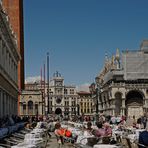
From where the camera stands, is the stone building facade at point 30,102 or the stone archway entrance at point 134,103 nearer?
the stone archway entrance at point 134,103

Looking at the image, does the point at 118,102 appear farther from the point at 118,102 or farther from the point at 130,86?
the point at 130,86

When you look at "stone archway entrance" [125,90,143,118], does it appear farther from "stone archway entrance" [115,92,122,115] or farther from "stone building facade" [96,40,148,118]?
"stone archway entrance" [115,92,122,115]

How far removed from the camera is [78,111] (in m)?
185

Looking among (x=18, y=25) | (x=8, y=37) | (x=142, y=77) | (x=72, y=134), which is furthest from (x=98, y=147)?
(x=142, y=77)

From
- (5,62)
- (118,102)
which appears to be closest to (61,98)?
(118,102)

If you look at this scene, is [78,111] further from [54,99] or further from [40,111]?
[40,111]

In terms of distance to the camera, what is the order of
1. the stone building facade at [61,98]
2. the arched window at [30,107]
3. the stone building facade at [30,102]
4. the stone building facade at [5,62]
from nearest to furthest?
the stone building facade at [5,62] < the stone building facade at [30,102] < the arched window at [30,107] < the stone building facade at [61,98]

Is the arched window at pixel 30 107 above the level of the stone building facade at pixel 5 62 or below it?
below

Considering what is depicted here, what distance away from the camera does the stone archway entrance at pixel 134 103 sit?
8969 centimetres

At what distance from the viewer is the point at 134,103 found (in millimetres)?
90688

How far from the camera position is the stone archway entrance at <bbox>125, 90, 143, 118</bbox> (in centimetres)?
8969

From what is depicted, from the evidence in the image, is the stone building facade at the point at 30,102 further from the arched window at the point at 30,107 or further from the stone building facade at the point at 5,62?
the stone building facade at the point at 5,62

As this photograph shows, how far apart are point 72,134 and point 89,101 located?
165 m

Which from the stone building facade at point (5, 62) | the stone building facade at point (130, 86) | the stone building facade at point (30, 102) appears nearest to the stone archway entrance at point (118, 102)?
the stone building facade at point (130, 86)
